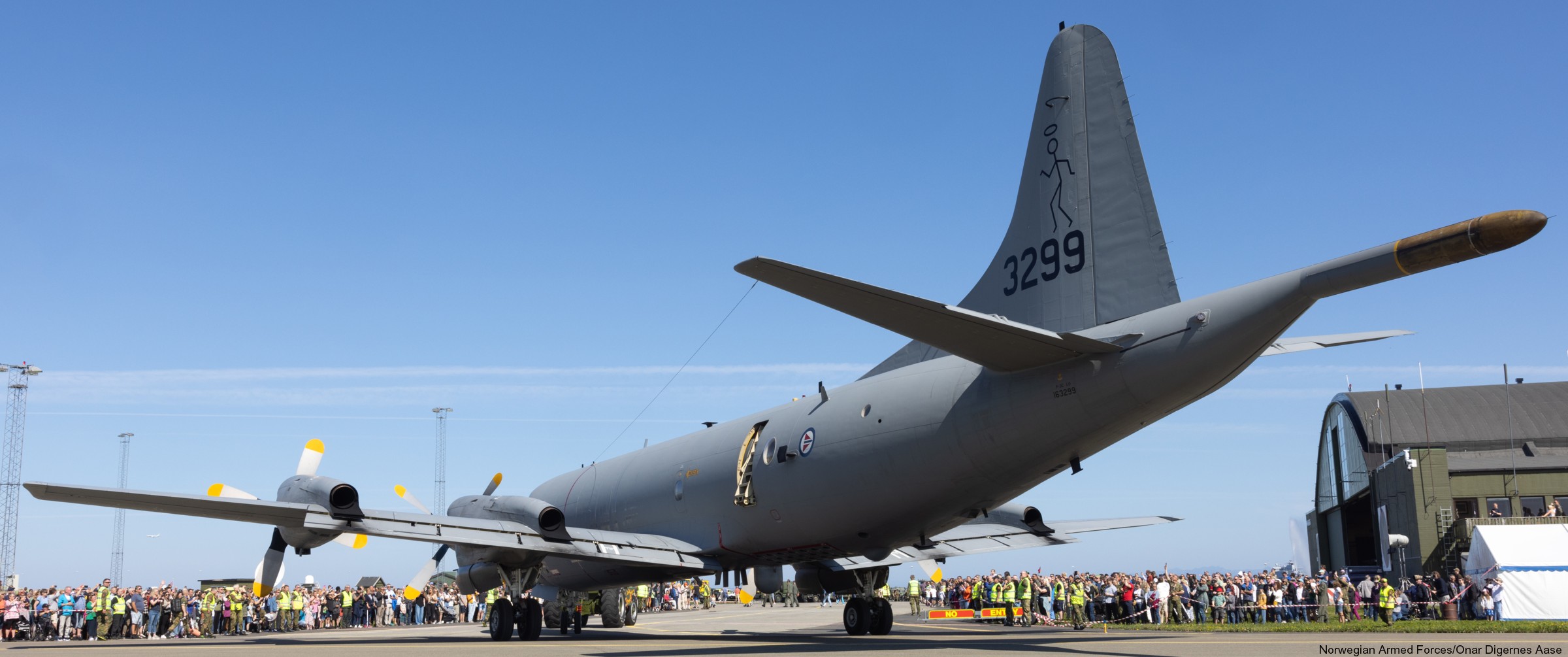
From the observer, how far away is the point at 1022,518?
19203mm

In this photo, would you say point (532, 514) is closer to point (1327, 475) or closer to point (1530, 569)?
point (1530, 569)

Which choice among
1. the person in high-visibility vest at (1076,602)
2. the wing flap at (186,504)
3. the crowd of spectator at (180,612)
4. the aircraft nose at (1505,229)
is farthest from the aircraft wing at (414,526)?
the aircraft nose at (1505,229)

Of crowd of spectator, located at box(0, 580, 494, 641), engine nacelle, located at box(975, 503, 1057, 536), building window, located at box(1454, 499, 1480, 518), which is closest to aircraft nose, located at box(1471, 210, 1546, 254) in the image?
engine nacelle, located at box(975, 503, 1057, 536)

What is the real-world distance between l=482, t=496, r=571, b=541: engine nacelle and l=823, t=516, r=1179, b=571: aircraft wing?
4.56m

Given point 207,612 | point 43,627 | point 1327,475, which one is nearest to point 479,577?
point 207,612

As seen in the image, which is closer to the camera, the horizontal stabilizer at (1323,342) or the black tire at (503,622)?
the horizontal stabilizer at (1323,342)

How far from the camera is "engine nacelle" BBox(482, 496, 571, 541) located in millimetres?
17766

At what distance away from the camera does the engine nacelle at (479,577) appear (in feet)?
67.2

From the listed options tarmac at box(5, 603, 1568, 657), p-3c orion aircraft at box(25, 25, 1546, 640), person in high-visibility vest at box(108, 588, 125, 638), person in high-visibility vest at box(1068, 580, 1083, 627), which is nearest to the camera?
p-3c orion aircraft at box(25, 25, 1546, 640)

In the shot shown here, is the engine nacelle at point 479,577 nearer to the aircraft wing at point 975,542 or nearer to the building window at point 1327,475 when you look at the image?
the aircraft wing at point 975,542

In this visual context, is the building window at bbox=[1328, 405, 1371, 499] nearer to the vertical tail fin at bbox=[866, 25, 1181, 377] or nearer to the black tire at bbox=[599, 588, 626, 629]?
the black tire at bbox=[599, 588, 626, 629]

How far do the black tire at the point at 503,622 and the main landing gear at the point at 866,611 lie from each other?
588cm

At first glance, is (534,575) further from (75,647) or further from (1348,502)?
(1348,502)

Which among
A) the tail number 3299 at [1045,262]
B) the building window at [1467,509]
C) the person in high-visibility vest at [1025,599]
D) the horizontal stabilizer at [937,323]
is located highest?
the tail number 3299 at [1045,262]
